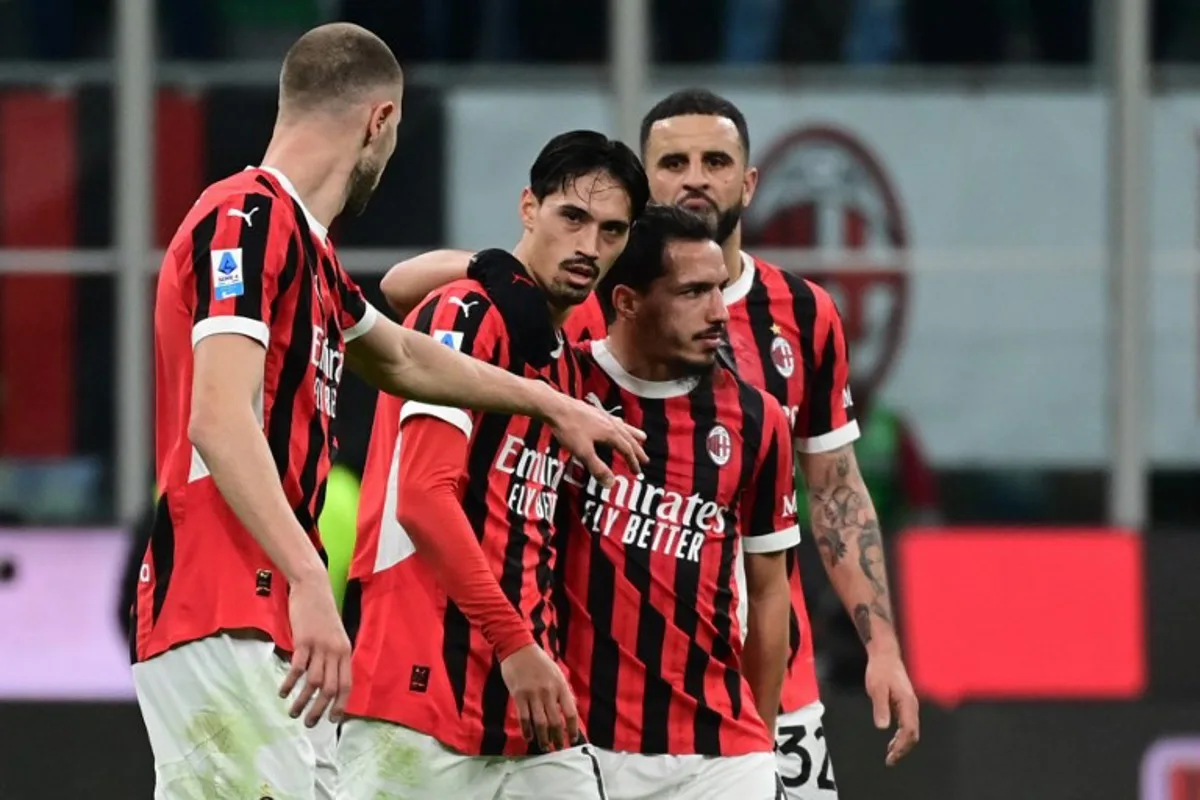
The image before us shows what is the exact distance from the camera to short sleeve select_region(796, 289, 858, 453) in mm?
5629

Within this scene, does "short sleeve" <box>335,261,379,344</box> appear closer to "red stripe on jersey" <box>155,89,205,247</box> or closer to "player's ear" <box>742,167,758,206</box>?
"player's ear" <box>742,167,758,206</box>

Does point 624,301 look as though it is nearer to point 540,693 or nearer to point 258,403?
point 540,693

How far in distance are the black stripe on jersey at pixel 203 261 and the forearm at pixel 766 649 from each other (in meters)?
1.67

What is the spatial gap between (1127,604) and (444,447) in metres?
5.76

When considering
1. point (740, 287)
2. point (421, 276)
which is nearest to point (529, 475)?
point (421, 276)

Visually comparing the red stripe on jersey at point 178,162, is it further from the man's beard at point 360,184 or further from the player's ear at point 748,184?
the man's beard at point 360,184

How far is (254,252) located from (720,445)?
1.38 m

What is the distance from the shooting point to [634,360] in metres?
4.96

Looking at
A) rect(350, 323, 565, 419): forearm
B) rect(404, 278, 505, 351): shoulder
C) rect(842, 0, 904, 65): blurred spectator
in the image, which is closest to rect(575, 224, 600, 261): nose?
rect(404, 278, 505, 351): shoulder

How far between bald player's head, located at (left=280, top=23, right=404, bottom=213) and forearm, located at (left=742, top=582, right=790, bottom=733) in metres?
1.41

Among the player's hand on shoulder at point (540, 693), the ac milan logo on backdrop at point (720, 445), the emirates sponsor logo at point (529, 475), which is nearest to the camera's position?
the player's hand on shoulder at point (540, 693)

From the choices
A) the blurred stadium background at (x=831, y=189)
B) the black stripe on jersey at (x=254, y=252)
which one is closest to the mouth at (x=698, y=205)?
→ the black stripe on jersey at (x=254, y=252)

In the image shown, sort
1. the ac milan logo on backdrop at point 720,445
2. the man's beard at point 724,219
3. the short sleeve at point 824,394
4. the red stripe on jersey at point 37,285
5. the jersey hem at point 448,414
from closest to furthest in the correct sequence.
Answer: the jersey hem at point 448,414, the ac milan logo on backdrop at point 720,445, the man's beard at point 724,219, the short sleeve at point 824,394, the red stripe on jersey at point 37,285

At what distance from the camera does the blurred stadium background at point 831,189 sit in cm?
1136
